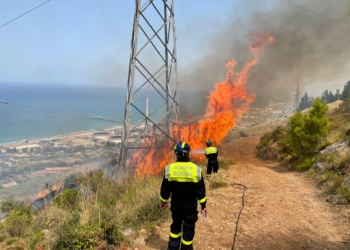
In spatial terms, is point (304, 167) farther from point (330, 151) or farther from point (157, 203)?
point (157, 203)

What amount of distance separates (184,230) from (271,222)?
10.4 ft

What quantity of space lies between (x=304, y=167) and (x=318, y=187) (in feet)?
12.0

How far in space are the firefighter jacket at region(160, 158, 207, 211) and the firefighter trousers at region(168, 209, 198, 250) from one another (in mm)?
135

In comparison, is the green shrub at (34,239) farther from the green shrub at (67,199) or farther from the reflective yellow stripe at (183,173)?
the reflective yellow stripe at (183,173)

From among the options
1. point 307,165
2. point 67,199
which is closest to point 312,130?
point 307,165

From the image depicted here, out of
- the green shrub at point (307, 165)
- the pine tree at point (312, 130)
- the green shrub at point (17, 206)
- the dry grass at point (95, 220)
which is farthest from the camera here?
the pine tree at point (312, 130)

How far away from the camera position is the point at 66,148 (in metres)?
26.5

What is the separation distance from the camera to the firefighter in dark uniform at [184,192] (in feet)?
16.0

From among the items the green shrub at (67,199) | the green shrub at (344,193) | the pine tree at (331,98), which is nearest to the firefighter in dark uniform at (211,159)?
the green shrub at (344,193)

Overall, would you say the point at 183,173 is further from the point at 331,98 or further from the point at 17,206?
the point at 331,98

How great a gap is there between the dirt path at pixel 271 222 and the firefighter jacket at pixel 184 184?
139cm

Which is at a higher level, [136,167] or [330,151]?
[330,151]

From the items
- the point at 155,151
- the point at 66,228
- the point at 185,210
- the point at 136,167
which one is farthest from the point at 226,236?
the point at 155,151

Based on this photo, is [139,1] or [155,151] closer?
[139,1]
